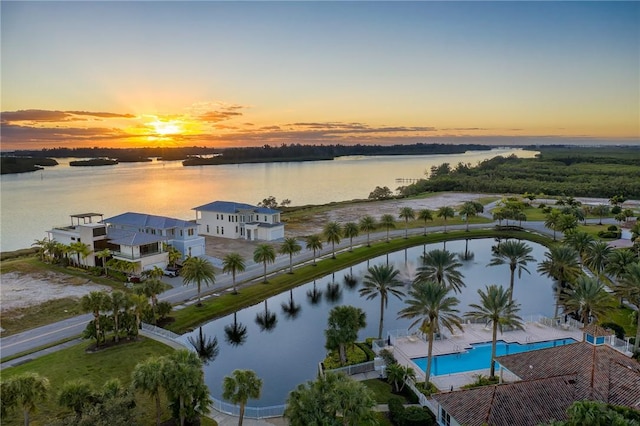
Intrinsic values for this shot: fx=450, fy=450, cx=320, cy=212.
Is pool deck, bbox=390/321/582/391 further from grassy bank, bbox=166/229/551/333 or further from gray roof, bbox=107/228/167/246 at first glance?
gray roof, bbox=107/228/167/246

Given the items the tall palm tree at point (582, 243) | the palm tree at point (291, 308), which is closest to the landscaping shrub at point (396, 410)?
the palm tree at point (291, 308)

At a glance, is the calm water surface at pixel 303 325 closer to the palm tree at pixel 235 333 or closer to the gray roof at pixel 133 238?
the palm tree at pixel 235 333

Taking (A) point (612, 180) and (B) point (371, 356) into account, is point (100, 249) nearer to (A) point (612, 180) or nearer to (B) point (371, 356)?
(B) point (371, 356)

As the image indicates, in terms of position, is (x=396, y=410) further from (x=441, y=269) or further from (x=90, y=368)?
(x=90, y=368)

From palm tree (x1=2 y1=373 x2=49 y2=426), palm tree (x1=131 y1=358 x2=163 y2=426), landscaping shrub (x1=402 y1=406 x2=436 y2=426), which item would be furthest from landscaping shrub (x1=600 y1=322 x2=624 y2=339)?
palm tree (x1=2 y1=373 x2=49 y2=426)

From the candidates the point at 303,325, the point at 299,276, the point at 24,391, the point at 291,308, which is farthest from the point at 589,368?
the point at 299,276

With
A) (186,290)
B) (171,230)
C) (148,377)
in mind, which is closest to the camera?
(148,377)
